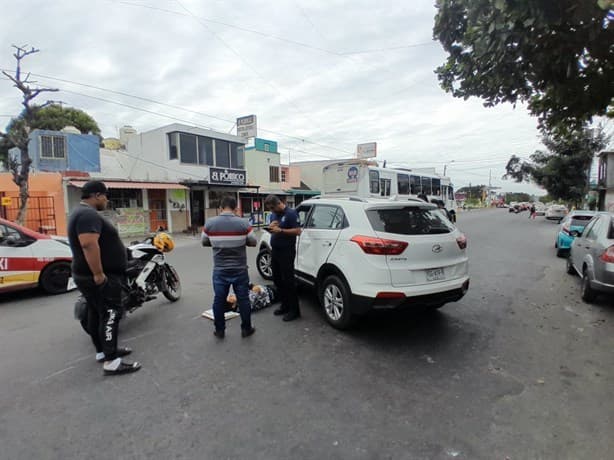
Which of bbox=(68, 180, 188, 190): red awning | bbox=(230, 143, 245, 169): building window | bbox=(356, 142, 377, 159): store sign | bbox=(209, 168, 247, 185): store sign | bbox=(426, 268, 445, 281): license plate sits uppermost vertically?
bbox=(356, 142, 377, 159): store sign

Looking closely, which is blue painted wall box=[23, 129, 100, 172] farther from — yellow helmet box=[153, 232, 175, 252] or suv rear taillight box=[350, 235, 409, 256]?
suv rear taillight box=[350, 235, 409, 256]

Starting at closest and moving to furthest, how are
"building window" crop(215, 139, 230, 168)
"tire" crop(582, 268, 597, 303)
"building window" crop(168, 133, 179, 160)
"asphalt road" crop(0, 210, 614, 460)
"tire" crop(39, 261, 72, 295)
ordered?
"asphalt road" crop(0, 210, 614, 460) < "tire" crop(582, 268, 597, 303) < "tire" crop(39, 261, 72, 295) < "building window" crop(168, 133, 179, 160) < "building window" crop(215, 139, 230, 168)

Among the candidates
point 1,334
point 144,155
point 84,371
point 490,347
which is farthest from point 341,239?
point 144,155

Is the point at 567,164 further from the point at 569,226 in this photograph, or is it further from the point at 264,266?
the point at 264,266

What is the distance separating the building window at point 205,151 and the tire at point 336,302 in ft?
56.6

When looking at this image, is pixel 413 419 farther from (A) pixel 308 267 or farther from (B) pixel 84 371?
(B) pixel 84 371

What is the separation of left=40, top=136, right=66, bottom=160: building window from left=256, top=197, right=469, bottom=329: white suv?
16571 millimetres

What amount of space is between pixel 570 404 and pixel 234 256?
136 inches

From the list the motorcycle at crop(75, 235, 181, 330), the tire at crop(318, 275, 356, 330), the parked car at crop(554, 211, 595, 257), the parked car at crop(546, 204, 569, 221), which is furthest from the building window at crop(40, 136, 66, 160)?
the parked car at crop(546, 204, 569, 221)

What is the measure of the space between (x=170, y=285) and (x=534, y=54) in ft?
20.6

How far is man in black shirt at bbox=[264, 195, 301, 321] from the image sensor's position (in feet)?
14.8

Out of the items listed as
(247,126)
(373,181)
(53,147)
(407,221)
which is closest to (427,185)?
(373,181)

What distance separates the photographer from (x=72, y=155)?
16188 mm

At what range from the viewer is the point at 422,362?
351 cm
